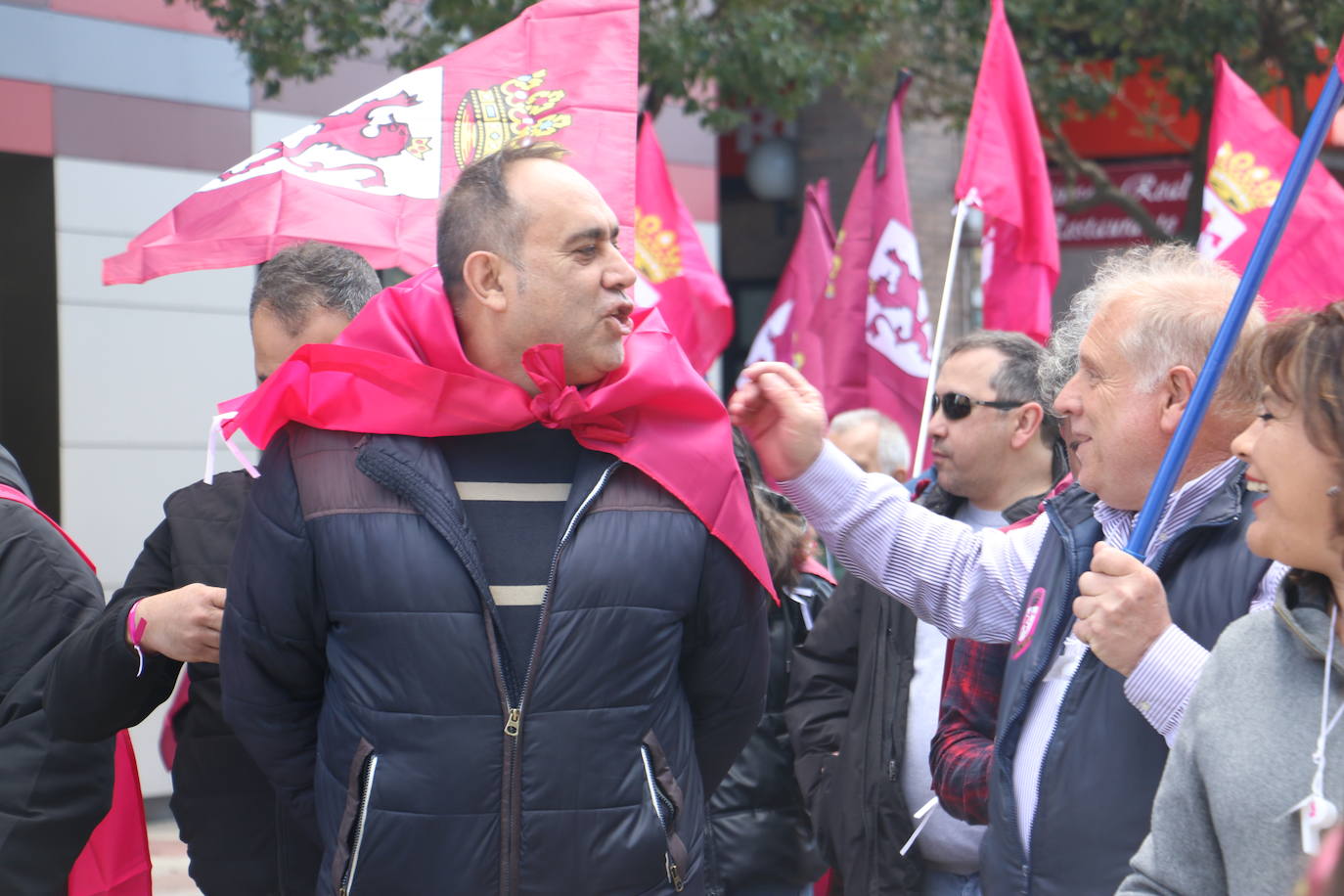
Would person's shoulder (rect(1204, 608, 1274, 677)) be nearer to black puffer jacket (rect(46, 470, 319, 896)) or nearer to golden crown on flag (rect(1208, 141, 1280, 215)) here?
black puffer jacket (rect(46, 470, 319, 896))

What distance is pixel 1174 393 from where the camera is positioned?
2.64 meters

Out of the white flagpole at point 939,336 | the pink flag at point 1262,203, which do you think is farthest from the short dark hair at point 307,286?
the pink flag at point 1262,203

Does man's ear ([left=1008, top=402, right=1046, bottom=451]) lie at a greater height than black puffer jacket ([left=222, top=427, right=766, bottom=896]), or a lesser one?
greater

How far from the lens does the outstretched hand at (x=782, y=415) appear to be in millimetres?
2734

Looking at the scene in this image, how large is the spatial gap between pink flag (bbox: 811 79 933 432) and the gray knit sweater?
514 cm

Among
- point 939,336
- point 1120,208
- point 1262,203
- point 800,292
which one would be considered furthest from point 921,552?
point 1120,208

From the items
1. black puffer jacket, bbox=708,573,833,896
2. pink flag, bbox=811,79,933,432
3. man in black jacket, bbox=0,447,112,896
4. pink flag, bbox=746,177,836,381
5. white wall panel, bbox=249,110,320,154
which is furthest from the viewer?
white wall panel, bbox=249,110,320,154

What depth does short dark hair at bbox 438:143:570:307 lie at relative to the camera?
8.65ft

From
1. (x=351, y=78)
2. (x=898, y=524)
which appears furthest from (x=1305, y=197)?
(x=351, y=78)

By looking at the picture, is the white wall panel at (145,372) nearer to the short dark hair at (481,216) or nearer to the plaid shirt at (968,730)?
the short dark hair at (481,216)

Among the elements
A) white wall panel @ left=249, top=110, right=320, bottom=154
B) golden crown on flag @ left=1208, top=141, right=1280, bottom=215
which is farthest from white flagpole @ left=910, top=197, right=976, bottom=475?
white wall panel @ left=249, top=110, right=320, bottom=154

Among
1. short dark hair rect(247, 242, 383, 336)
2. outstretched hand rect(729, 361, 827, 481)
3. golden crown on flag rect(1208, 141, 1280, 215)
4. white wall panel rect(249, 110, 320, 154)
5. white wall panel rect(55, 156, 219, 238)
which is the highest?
white wall panel rect(249, 110, 320, 154)

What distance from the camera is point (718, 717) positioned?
9.14 ft

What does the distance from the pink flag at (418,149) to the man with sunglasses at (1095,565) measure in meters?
1.41
